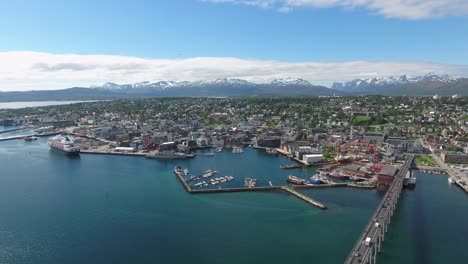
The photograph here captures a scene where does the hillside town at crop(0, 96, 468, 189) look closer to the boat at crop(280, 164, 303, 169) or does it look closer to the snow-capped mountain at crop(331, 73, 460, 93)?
the boat at crop(280, 164, 303, 169)

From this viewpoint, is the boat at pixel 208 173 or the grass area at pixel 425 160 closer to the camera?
the boat at pixel 208 173

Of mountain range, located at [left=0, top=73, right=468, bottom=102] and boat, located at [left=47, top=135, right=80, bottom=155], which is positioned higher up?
mountain range, located at [left=0, top=73, right=468, bottom=102]

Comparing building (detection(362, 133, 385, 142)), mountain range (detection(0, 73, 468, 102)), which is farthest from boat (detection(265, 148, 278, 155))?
mountain range (detection(0, 73, 468, 102))

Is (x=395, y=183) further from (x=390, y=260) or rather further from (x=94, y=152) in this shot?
(x=94, y=152)

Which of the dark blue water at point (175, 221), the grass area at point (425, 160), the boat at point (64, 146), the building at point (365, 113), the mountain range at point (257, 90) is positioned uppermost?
the mountain range at point (257, 90)

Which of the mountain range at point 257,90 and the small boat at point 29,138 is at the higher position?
the mountain range at point 257,90

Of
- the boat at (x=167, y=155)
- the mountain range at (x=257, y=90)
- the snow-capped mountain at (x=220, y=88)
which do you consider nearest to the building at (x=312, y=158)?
the boat at (x=167, y=155)

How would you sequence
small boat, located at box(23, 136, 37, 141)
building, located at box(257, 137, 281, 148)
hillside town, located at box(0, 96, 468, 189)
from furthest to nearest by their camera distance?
small boat, located at box(23, 136, 37, 141), building, located at box(257, 137, 281, 148), hillside town, located at box(0, 96, 468, 189)

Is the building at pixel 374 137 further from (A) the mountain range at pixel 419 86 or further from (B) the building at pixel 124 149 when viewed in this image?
(A) the mountain range at pixel 419 86
